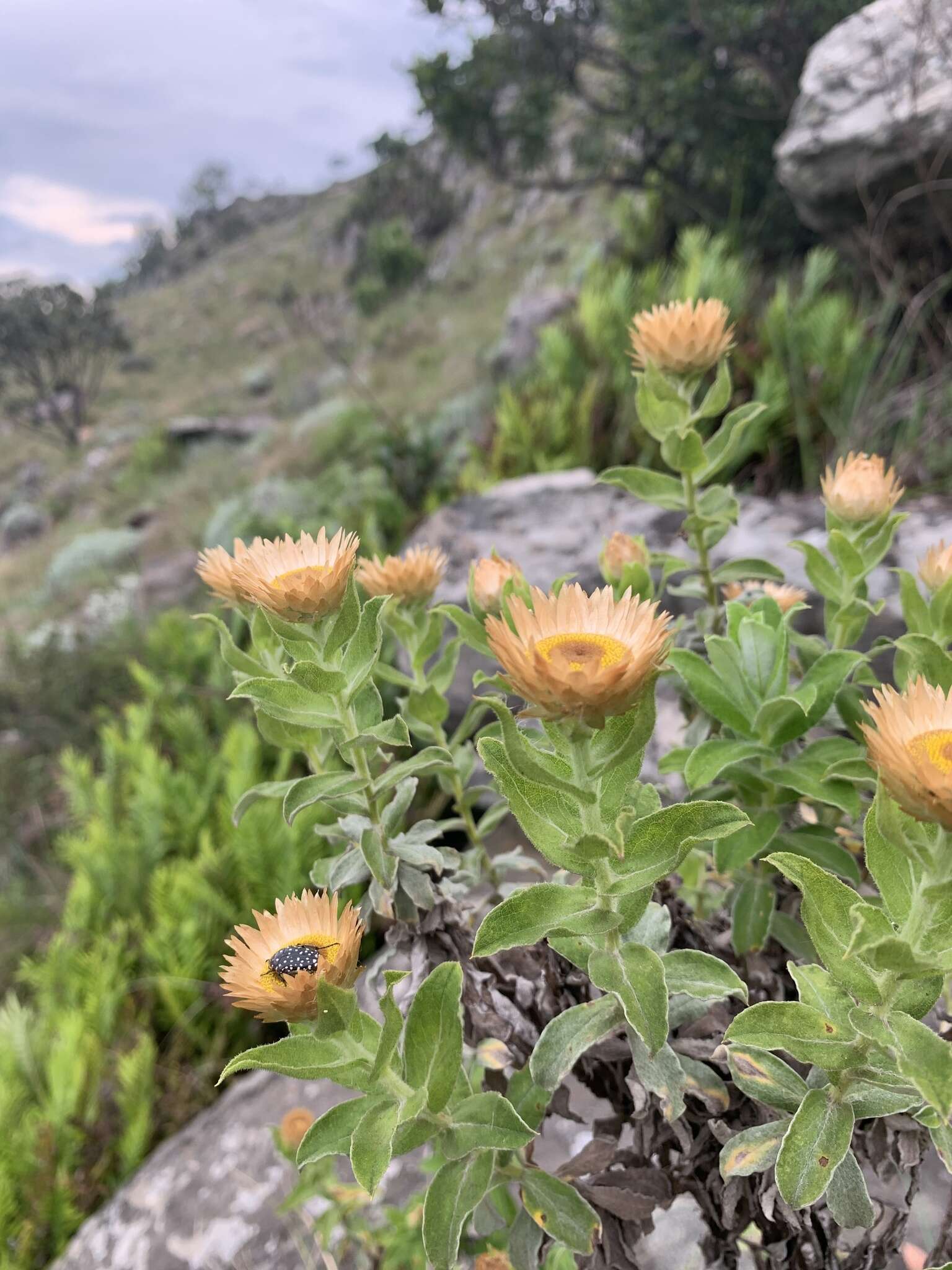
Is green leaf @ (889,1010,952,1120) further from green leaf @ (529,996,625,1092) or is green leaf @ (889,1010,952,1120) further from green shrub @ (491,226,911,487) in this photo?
green shrub @ (491,226,911,487)

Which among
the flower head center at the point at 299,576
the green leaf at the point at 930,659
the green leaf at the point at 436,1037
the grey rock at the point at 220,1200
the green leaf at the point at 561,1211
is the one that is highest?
the flower head center at the point at 299,576

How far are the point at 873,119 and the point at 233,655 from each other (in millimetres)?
3734

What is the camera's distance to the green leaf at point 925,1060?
475 millimetres

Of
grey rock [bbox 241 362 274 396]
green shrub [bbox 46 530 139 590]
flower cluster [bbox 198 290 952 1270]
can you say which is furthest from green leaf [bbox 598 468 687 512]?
grey rock [bbox 241 362 274 396]

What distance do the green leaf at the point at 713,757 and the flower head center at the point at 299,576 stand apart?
0.39 metres

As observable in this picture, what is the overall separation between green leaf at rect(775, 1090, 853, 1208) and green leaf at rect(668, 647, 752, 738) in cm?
34

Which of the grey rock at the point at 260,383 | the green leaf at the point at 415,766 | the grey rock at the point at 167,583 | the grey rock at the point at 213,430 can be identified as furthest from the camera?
the grey rock at the point at 260,383

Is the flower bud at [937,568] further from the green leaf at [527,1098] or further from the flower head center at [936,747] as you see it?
the green leaf at [527,1098]

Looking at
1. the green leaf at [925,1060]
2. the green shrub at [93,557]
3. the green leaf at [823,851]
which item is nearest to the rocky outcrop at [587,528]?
the green leaf at [823,851]

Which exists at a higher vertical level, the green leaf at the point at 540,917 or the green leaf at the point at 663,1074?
the green leaf at the point at 540,917

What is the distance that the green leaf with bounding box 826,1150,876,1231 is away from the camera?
60 cm

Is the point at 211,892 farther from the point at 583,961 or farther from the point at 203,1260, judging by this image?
the point at 583,961

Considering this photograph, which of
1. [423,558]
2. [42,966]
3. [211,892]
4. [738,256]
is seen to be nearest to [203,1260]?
[211,892]

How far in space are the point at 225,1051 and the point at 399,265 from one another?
18.1 metres
